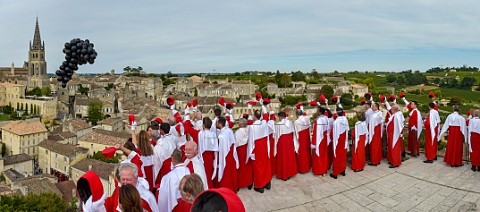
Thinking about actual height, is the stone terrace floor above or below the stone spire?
below

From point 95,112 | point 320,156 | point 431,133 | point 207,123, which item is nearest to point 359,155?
point 320,156

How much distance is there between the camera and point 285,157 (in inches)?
333

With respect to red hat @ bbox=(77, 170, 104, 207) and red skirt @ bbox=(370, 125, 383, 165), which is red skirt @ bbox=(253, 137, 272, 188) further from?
red hat @ bbox=(77, 170, 104, 207)

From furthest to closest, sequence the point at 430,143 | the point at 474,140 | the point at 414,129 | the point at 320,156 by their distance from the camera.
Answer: the point at 414,129 < the point at 430,143 < the point at 474,140 < the point at 320,156

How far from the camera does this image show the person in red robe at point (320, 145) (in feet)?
28.6

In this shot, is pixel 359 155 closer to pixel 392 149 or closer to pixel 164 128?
pixel 392 149

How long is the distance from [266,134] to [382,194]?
273cm

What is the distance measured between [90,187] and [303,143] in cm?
610

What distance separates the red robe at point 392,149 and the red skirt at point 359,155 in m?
0.87

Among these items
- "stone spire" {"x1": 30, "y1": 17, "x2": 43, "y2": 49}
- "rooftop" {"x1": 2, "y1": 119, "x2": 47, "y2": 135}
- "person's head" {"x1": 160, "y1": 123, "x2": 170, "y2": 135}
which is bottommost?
"rooftop" {"x1": 2, "y1": 119, "x2": 47, "y2": 135}

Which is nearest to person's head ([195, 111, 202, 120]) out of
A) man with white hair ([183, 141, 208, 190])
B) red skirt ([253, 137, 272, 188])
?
red skirt ([253, 137, 272, 188])

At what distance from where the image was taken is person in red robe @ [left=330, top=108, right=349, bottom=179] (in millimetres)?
8711

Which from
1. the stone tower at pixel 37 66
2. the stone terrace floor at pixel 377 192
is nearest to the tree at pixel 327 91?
the stone tower at pixel 37 66

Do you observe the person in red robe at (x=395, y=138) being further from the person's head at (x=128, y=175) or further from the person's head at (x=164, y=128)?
the person's head at (x=128, y=175)
